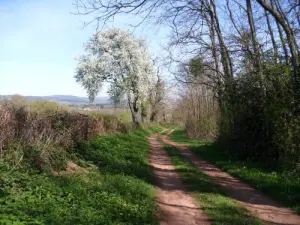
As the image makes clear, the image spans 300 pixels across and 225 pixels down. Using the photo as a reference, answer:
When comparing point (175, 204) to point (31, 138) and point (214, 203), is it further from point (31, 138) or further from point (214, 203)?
point (31, 138)

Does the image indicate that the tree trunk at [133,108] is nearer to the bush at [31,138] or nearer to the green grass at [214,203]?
the bush at [31,138]

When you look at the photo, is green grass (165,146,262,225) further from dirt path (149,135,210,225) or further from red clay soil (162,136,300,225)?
red clay soil (162,136,300,225)

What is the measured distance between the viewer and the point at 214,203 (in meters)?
9.47

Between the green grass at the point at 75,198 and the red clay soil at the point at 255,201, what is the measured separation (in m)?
2.64

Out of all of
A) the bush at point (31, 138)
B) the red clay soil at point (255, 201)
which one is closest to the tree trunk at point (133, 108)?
the bush at point (31, 138)

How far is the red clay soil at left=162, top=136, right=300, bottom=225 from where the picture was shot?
27.9 ft

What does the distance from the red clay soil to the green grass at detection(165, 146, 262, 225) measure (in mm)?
345

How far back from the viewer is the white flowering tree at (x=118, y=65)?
45844 mm

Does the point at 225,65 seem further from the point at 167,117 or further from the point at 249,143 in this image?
the point at 167,117

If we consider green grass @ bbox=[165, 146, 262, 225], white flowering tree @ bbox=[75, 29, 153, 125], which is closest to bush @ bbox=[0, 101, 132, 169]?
green grass @ bbox=[165, 146, 262, 225]

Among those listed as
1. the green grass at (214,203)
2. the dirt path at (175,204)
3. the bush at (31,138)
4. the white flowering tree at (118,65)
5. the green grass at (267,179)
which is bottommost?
the dirt path at (175,204)

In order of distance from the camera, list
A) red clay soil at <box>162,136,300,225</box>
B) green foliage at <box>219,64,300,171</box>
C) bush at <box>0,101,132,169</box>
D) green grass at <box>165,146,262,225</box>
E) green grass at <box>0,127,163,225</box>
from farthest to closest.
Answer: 1. green foliage at <box>219,64,300,171</box>
2. bush at <box>0,101,132,169</box>
3. red clay soil at <box>162,136,300,225</box>
4. green grass at <box>165,146,262,225</box>
5. green grass at <box>0,127,163,225</box>

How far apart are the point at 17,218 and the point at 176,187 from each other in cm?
685

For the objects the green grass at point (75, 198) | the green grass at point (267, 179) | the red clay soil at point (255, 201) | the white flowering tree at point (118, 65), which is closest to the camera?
the green grass at point (75, 198)
